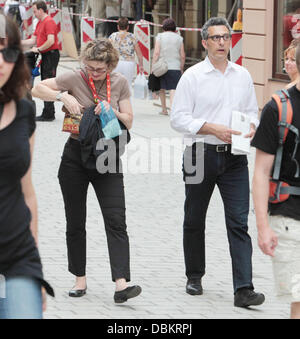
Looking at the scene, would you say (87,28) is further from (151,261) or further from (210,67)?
(210,67)

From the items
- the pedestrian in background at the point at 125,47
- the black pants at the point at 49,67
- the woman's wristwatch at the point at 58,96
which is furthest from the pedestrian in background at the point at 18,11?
the woman's wristwatch at the point at 58,96

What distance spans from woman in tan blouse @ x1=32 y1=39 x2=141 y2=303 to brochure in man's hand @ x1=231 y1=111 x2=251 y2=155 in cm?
75

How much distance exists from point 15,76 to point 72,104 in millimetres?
2735

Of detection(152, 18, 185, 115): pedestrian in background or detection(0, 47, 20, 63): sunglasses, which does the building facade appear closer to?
detection(152, 18, 185, 115): pedestrian in background

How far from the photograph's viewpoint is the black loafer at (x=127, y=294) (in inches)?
255

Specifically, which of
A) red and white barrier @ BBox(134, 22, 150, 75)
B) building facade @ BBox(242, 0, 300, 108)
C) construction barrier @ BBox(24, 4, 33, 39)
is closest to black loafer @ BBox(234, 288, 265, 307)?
building facade @ BBox(242, 0, 300, 108)

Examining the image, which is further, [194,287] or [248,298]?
[194,287]

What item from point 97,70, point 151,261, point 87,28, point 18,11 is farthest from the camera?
point 18,11

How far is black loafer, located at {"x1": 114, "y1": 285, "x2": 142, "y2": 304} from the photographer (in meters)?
6.47

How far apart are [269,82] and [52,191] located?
20.6 feet

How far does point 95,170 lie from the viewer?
6.54 metres

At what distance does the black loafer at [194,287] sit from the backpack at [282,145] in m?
2.20

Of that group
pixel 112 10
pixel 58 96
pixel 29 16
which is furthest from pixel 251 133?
pixel 29 16
